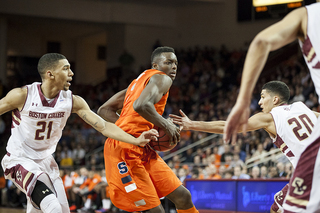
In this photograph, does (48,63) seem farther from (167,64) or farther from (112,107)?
(167,64)

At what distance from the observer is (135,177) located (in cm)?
382

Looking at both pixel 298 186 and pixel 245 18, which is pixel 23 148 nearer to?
pixel 298 186

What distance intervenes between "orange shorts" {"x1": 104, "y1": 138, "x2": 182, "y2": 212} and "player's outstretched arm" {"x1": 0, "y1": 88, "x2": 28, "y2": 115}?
915mm

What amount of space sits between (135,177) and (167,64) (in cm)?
122

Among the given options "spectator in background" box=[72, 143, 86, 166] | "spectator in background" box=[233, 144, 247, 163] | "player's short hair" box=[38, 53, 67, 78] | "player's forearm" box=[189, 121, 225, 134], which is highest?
"player's short hair" box=[38, 53, 67, 78]

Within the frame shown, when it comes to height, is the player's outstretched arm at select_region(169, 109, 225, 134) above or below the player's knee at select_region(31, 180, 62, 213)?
above

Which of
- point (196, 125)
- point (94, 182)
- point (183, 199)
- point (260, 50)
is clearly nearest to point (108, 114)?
point (196, 125)

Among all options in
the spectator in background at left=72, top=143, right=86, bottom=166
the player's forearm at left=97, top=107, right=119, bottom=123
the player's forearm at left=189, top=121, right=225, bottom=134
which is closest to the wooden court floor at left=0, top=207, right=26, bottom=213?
the spectator in background at left=72, top=143, right=86, bottom=166

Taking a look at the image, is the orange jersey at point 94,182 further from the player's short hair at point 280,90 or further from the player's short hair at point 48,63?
the player's short hair at point 280,90

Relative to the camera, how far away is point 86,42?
2602 centimetres

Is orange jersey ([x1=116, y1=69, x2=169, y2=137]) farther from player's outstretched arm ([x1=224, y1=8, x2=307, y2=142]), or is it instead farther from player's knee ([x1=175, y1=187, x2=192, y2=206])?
player's outstretched arm ([x1=224, y1=8, x2=307, y2=142])

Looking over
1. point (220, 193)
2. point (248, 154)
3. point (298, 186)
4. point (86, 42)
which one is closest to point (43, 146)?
point (298, 186)

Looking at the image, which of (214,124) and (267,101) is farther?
(267,101)

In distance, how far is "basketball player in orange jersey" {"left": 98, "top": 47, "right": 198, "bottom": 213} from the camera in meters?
3.73
